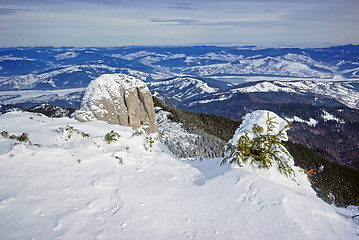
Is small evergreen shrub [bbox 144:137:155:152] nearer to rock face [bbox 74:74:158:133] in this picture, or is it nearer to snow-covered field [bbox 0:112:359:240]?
snow-covered field [bbox 0:112:359:240]

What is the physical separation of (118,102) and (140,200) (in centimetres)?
3166

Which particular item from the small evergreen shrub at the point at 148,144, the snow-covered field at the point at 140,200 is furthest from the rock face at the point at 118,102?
the snow-covered field at the point at 140,200

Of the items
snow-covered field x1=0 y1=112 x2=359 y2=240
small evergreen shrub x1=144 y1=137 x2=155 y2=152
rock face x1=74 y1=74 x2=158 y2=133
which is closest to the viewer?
snow-covered field x1=0 y1=112 x2=359 y2=240

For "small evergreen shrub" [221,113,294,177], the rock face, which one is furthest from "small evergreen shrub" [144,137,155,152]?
the rock face

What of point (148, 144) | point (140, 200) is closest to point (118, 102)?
point (148, 144)

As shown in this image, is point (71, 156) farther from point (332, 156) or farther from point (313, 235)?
point (332, 156)

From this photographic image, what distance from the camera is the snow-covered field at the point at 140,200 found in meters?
6.53

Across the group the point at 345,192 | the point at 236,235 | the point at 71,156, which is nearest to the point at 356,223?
the point at 236,235

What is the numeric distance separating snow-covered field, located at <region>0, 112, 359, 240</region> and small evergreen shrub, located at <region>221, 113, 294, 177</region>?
0.54 m

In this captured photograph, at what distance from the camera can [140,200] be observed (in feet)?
26.8

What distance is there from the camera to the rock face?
3541cm

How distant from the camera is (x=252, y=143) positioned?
1163 centimetres

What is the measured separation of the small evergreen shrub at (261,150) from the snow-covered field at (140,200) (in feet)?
1.77

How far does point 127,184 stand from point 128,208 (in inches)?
69.8
